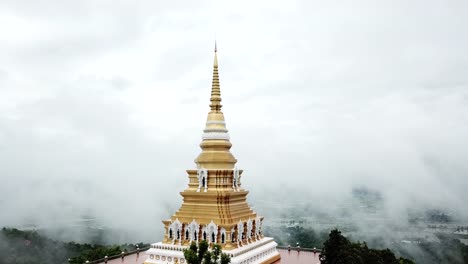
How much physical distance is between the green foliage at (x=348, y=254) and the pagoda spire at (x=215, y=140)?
6468 mm

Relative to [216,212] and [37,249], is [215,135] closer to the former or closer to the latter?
[216,212]

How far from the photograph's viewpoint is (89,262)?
25.0 metres

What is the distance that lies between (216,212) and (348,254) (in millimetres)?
6559

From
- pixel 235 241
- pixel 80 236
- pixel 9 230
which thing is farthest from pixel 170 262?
pixel 80 236

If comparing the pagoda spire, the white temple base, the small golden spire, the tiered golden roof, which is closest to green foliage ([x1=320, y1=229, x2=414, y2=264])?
the white temple base

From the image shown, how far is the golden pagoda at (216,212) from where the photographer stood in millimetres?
20750

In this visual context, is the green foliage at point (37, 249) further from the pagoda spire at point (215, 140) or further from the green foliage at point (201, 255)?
the green foliage at point (201, 255)

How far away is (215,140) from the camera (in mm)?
22953

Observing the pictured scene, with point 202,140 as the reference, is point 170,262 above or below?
below

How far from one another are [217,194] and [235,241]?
8.10ft

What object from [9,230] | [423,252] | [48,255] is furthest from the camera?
[423,252]

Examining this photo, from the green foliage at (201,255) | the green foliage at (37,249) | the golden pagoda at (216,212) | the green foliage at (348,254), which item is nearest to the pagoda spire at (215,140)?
the golden pagoda at (216,212)

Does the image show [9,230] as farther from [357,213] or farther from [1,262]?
[357,213]

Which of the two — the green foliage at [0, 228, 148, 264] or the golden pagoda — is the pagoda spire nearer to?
the golden pagoda
